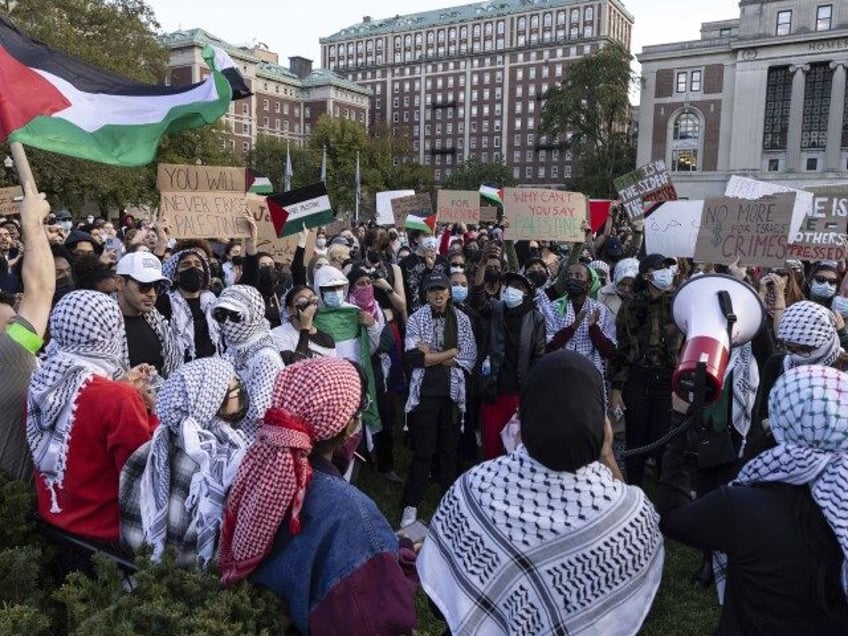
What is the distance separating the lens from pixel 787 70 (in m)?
58.4

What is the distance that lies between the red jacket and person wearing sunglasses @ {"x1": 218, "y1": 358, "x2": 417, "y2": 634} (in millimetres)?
695

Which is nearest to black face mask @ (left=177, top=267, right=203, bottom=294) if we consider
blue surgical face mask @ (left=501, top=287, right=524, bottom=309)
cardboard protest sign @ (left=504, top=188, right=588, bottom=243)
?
blue surgical face mask @ (left=501, top=287, right=524, bottom=309)

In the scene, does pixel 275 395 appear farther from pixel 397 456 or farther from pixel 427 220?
pixel 427 220

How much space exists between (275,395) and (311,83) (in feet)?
356

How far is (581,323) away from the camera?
591cm

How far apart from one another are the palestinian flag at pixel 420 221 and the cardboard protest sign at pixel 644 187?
3764 millimetres

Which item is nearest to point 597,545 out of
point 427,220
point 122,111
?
point 122,111

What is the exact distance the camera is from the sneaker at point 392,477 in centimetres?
648

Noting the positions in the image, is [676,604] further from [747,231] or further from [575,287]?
[747,231]

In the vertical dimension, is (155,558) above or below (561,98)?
below

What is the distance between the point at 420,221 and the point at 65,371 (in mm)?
10222

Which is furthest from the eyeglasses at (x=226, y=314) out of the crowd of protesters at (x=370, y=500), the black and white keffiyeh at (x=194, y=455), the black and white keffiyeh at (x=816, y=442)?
the black and white keffiyeh at (x=816, y=442)

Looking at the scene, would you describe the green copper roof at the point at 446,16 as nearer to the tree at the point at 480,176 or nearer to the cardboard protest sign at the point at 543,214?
the tree at the point at 480,176

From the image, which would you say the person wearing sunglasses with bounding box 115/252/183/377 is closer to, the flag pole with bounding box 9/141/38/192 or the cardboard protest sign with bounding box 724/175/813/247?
the flag pole with bounding box 9/141/38/192
